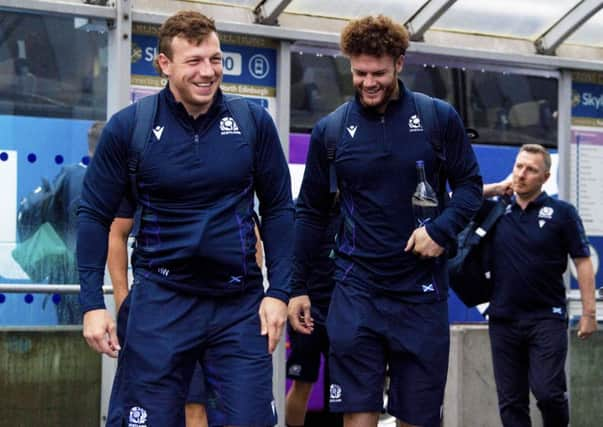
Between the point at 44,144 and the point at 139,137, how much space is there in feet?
10.2

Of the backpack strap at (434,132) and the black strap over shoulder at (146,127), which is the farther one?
the backpack strap at (434,132)

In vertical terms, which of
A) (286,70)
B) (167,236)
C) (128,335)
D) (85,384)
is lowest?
(85,384)

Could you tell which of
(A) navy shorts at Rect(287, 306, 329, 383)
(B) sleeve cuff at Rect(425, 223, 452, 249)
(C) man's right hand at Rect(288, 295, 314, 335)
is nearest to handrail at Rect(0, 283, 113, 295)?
(A) navy shorts at Rect(287, 306, 329, 383)

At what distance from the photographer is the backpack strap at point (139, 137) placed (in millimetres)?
4844

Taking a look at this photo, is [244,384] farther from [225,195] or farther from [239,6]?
[239,6]

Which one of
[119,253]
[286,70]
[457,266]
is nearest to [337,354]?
[119,253]

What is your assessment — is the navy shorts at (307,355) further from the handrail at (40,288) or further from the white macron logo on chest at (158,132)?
the white macron logo on chest at (158,132)

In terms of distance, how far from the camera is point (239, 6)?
27.5ft

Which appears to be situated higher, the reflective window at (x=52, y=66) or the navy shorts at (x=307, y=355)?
the reflective window at (x=52, y=66)

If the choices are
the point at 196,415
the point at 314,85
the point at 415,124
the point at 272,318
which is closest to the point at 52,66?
the point at 314,85

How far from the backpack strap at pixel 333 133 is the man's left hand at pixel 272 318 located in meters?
1.16

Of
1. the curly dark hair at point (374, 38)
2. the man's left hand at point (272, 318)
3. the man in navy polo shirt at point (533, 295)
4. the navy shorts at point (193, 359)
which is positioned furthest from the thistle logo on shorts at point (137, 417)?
the man in navy polo shirt at point (533, 295)

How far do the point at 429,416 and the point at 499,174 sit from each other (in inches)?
157

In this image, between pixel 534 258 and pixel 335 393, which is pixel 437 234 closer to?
pixel 335 393
